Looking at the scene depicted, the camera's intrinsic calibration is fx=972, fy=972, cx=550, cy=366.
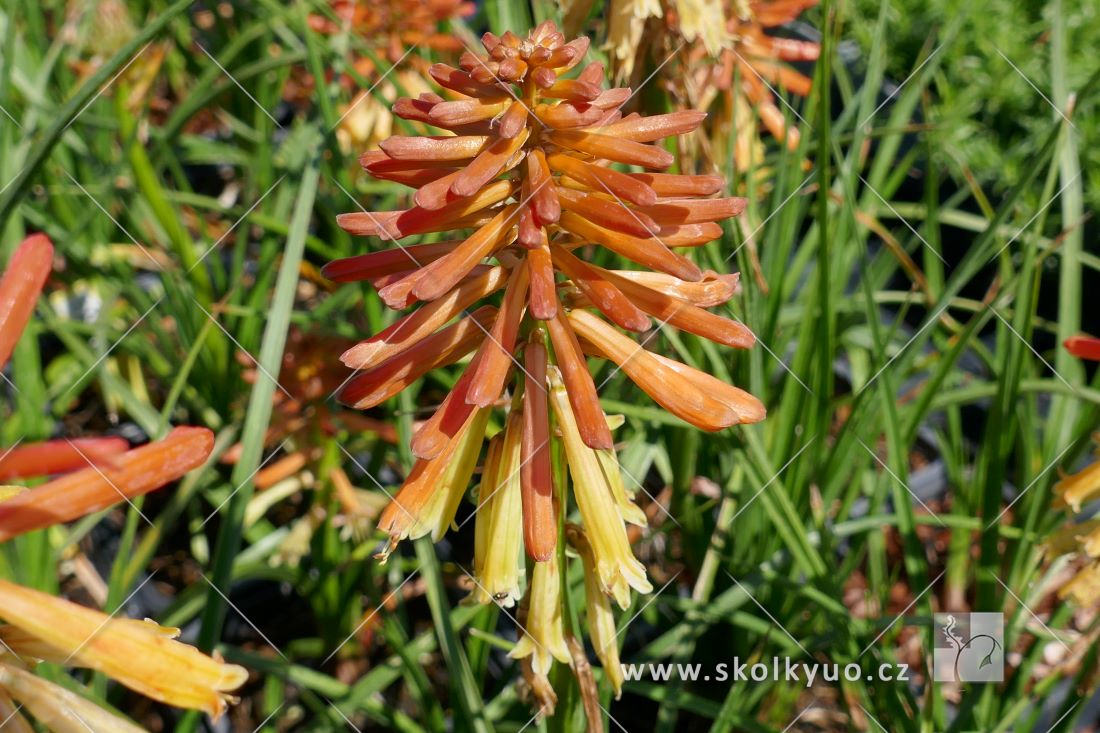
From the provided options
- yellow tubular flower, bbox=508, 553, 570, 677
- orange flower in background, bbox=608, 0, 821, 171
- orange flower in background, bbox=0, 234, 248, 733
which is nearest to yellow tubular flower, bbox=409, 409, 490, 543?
yellow tubular flower, bbox=508, 553, 570, 677

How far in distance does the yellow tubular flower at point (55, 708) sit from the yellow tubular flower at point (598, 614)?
528 mm

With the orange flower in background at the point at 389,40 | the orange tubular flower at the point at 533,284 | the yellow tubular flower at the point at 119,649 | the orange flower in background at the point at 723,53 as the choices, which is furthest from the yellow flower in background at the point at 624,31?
the yellow tubular flower at the point at 119,649

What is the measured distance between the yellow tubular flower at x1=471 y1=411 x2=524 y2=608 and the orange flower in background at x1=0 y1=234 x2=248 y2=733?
1.06 ft

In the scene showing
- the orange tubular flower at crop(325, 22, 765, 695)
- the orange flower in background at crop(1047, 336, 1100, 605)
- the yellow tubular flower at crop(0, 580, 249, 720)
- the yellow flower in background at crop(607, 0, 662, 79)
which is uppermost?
the yellow flower in background at crop(607, 0, 662, 79)

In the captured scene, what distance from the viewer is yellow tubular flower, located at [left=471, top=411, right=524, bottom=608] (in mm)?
1062

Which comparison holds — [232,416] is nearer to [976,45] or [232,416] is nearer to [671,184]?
[671,184]

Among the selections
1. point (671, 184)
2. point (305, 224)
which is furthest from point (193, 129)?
point (671, 184)

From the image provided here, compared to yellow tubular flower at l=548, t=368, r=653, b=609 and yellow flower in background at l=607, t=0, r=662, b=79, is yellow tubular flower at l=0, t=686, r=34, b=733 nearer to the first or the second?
yellow tubular flower at l=548, t=368, r=653, b=609

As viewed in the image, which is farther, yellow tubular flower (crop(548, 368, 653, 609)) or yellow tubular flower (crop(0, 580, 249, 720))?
yellow tubular flower (crop(548, 368, 653, 609))

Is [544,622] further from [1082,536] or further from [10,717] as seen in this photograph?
[1082,536]

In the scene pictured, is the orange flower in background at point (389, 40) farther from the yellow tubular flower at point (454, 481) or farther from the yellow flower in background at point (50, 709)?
the yellow flower in background at point (50, 709)

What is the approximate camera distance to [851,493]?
1.81 m

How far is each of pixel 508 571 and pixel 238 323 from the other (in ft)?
4.67

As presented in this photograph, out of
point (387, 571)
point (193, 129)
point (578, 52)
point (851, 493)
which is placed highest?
point (578, 52)
